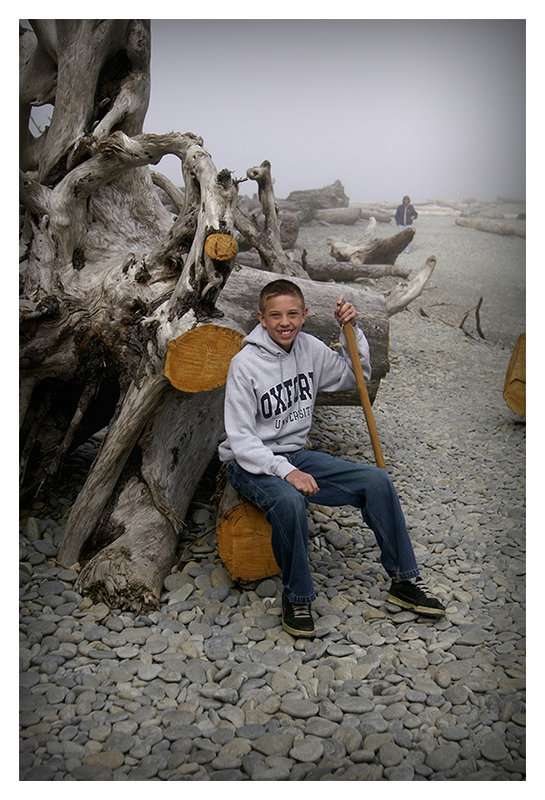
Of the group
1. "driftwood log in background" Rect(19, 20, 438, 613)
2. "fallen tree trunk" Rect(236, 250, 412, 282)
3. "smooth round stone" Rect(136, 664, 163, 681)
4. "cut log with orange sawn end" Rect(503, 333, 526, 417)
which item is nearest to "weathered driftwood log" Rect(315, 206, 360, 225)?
"fallen tree trunk" Rect(236, 250, 412, 282)

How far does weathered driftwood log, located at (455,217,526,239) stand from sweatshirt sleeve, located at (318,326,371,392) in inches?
61.6

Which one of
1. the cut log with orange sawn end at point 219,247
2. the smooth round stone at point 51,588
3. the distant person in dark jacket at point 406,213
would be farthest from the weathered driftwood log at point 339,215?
the smooth round stone at point 51,588

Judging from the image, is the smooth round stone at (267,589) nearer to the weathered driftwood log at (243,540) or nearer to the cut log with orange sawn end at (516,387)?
the weathered driftwood log at (243,540)

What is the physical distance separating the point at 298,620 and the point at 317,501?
0.50 metres

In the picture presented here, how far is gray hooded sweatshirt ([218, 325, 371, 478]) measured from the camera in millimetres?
2812

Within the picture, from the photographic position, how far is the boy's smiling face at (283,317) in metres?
2.85

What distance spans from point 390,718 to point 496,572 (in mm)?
1182

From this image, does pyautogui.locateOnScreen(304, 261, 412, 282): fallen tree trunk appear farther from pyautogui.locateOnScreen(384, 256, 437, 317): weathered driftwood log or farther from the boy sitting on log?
the boy sitting on log

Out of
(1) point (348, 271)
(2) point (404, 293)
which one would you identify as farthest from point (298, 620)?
(1) point (348, 271)

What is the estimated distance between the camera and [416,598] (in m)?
2.92

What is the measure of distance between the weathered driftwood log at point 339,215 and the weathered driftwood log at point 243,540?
280 inches

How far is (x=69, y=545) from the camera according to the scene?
3229 millimetres

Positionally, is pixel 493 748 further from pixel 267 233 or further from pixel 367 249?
pixel 367 249

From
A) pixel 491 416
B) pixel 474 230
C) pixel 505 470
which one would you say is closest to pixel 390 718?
pixel 505 470
